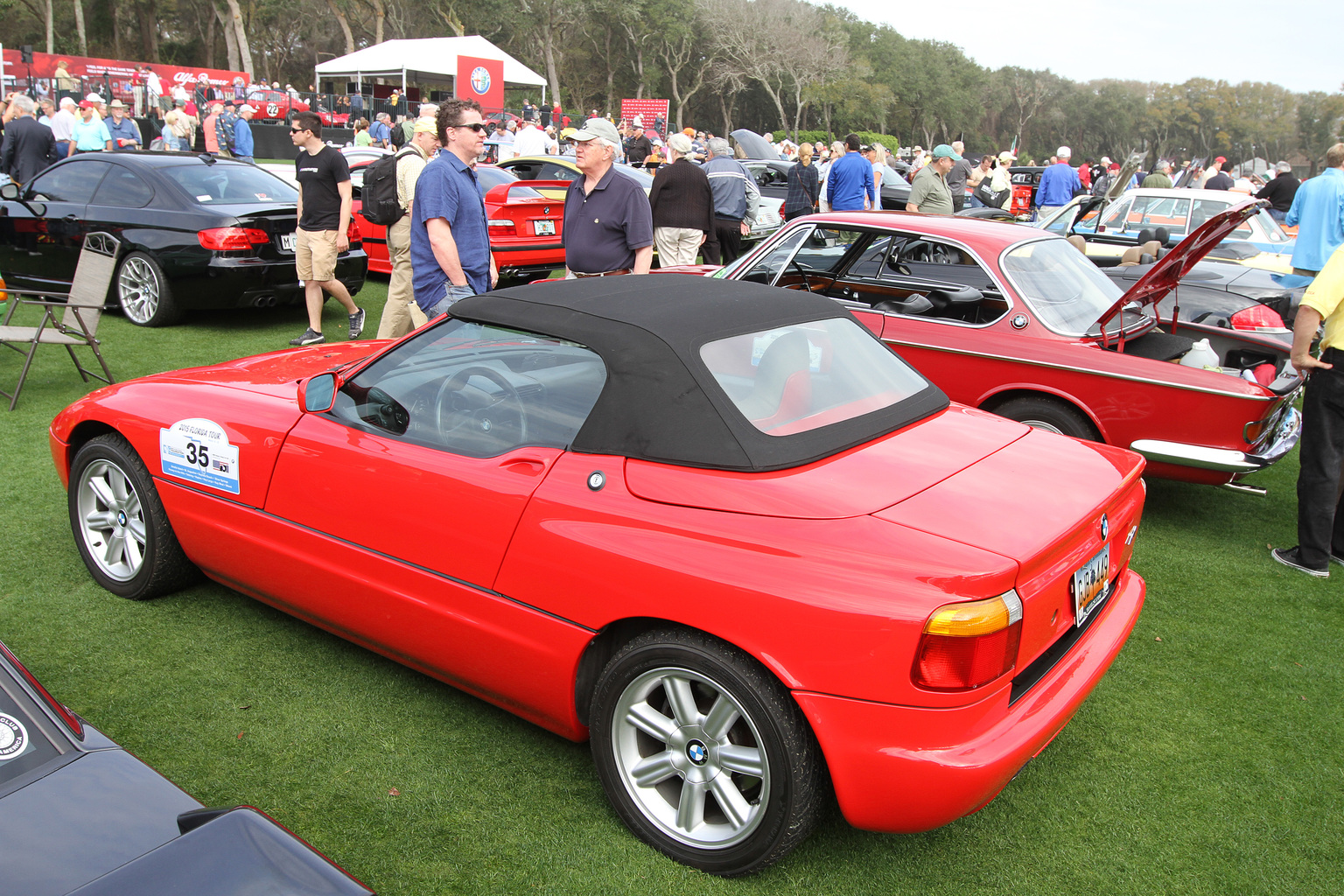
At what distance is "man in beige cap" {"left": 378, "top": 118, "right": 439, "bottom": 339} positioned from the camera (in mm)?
7094

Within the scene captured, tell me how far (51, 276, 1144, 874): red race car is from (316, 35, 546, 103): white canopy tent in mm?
31168

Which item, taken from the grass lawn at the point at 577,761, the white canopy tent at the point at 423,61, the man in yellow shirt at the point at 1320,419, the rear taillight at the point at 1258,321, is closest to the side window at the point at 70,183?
the grass lawn at the point at 577,761

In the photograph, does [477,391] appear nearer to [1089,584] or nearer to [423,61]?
[1089,584]

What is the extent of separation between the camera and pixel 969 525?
2.32 meters

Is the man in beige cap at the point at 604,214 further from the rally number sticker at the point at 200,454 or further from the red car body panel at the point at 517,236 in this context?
the red car body panel at the point at 517,236

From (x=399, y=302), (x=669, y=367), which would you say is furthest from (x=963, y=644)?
(x=399, y=302)

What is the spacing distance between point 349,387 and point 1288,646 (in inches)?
158

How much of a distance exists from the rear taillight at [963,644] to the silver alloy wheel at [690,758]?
0.46 m

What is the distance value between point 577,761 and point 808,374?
4.76 feet

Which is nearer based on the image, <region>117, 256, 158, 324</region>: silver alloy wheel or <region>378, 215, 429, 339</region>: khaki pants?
<region>378, 215, 429, 339</region>: khaki pants

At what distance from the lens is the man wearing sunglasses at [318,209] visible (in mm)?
7602

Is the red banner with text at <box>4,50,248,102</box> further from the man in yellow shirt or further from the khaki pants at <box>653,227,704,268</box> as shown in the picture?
the man in yellow shirt

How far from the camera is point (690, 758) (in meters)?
2.46

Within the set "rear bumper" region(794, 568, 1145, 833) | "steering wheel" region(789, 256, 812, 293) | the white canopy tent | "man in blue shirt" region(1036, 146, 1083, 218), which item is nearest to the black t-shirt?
"steering wheel" region(789, 256, 812, 293)
